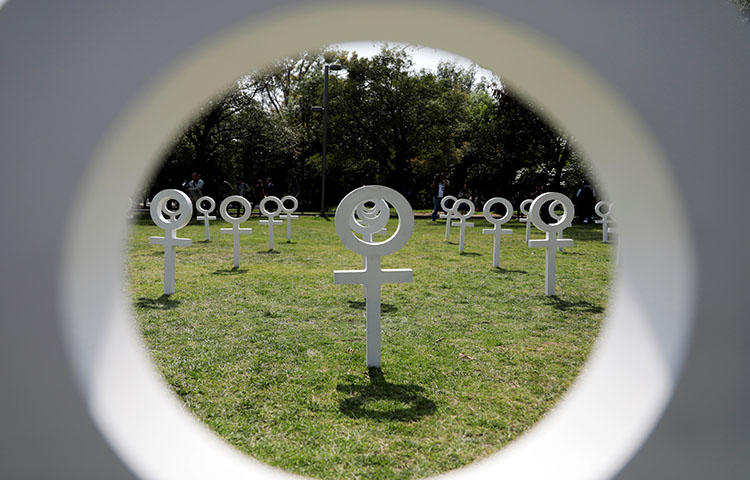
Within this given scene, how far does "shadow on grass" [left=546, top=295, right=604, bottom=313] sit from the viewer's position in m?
5.61

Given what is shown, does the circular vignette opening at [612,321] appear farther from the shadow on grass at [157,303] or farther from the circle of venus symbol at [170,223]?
the circle of venus symbol at [170,223]

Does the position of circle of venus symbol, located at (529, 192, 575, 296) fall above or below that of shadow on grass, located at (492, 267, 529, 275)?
above

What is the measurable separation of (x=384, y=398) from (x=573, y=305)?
11.7ft

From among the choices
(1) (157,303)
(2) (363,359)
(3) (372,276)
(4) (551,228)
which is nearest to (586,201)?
(4) (551,228)

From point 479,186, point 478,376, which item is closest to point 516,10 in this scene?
point 478,376

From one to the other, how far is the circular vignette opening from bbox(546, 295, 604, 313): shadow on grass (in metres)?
3.84

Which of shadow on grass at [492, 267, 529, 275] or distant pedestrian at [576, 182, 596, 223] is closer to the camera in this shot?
shadow on grass at [492, 267, 529, 275]

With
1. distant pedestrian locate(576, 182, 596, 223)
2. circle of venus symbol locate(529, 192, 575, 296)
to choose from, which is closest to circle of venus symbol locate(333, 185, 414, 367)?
circle of venus symbol locate(529, 192, 575, 296)

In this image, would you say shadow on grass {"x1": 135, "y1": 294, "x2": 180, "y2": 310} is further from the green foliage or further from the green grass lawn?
the green foliage

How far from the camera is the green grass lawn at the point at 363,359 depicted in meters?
2.58

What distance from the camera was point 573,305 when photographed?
5816 millimetres

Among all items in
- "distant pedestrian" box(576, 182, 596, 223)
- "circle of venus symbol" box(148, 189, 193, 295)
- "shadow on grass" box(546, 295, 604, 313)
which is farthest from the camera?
"distant pedestrian" box(576, 182, 596, 223)

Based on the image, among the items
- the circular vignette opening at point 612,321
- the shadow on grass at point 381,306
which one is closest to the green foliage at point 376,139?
the shadow on grass at point 381,306

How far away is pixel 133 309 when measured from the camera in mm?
5242
